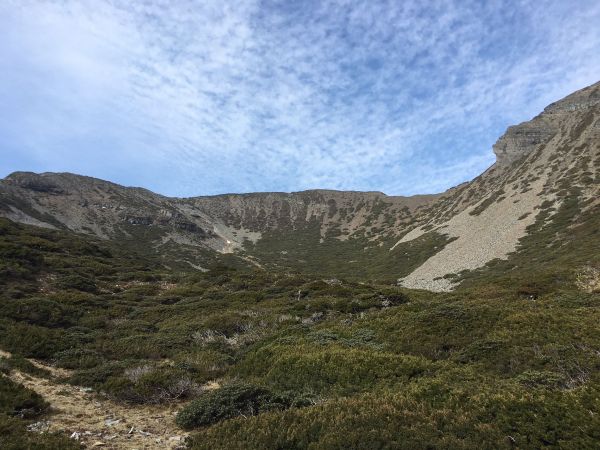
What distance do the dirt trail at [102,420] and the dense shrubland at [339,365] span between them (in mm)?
460

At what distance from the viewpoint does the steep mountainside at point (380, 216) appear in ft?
185

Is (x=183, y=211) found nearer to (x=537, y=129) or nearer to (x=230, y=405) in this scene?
(x=537, y=129)

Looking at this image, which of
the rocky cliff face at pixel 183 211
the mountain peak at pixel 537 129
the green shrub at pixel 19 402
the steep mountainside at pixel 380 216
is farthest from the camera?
the mountain peak at pixel 537 129

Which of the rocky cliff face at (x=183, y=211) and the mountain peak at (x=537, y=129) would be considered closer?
the rocky cliff face at (x=183, y=211)

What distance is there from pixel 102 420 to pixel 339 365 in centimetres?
624

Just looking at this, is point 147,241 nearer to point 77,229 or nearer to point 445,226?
point 77,229

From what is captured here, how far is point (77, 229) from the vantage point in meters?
99.6

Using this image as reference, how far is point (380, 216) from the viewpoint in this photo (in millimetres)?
133625

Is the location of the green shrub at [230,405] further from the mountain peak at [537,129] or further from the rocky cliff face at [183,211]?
the mountain peak at [537,129]

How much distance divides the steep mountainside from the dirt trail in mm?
41009

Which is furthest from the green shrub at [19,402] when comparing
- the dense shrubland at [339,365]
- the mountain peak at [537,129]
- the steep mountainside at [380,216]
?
the mountain peak at [537,129]

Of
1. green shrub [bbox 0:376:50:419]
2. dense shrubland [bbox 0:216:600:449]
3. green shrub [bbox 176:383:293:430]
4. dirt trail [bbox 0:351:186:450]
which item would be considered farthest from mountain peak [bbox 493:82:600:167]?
green shrub [bbox 0:376:50:419]

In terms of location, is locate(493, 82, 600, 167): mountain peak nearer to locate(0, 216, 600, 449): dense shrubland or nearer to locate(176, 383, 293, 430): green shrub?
locate(0, 216, 600, 449): dense shrubland

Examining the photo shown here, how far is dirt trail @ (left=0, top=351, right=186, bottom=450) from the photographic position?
8.24 metres
